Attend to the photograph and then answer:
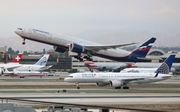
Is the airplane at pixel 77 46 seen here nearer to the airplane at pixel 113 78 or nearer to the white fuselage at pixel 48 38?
the white fuselage at pixel 48 38

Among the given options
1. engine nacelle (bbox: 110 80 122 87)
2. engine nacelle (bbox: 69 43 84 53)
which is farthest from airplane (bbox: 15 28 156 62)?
engine nacelle (bbox: 110 80 122 87)

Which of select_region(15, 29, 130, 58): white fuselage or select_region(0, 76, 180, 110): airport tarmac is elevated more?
select_region(15, 29, 130, 58): white fuselage

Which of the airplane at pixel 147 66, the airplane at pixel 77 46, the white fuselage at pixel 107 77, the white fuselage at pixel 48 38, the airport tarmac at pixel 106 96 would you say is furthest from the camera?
the airplane at pixel 147 66

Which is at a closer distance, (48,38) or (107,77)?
(107,77)

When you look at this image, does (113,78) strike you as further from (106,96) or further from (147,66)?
(147,66)

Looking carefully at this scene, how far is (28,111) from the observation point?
71.4 ft

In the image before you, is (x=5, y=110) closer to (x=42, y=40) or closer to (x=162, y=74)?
(x=162, y=74)

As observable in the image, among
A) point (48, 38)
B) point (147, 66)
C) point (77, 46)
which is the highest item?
point (48, 38)

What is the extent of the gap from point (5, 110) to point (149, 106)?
24.2 metres

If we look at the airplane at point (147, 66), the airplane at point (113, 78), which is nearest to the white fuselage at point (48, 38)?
the airplane at point (113, 78)

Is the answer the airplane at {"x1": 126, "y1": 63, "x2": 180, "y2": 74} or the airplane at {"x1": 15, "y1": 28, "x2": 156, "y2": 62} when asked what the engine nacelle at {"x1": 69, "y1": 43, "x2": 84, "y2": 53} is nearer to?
the airplane at {"x1": 15, "y1": 28, "x2": 156, "y2": 62}

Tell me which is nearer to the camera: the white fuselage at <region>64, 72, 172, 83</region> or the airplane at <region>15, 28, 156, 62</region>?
the white fuselage at <region>64, 72, 172, 83</region>

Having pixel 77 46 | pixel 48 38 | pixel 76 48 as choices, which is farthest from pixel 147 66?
pixel 48 38

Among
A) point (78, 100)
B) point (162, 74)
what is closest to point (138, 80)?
point (162, 74)
